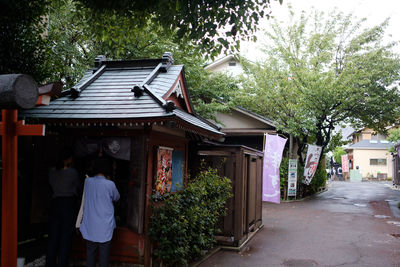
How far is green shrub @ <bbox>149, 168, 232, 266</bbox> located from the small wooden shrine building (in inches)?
11.1

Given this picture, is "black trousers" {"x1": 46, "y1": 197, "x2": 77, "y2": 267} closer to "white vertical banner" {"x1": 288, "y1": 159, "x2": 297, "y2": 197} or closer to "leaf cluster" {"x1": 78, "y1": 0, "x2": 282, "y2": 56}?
"leaf cluster" {"x1": 78, "y1": 0, "x2": 282, "y2": 56}

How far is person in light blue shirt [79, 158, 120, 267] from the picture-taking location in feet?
18.1

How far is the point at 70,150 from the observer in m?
6.24

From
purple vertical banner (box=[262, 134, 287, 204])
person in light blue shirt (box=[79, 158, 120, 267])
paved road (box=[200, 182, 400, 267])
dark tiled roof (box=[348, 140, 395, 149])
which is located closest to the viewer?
person in light blue shirt (box=[79, 158, 120, 267])

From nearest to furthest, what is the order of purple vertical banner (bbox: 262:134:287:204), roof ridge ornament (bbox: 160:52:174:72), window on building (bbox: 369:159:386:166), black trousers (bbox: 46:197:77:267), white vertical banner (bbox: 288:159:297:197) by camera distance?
black trousers (bbox: 46:197:77:267)
roof ridge ornament (bbox: 160:52:174:72)
purple vertical banner (bbox: 262:134:287:204)
white vertical banner (bbox: 288:159:297:197)
window on building (bbox: 369:159:386:166)

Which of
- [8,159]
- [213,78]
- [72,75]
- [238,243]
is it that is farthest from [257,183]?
[213,78]

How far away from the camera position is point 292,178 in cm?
1866

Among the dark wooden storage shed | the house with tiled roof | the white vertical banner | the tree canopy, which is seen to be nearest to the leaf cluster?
the tree canopy

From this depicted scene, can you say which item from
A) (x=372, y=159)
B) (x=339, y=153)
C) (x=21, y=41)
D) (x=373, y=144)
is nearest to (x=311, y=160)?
(x=21, y=41)

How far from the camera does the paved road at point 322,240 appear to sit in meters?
7.71

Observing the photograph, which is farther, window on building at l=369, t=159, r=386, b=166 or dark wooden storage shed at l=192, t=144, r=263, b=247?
window on building at l=369, t=159, r=386, b=166

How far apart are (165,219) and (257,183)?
5.41 m

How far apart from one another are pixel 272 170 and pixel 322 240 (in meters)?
4.51

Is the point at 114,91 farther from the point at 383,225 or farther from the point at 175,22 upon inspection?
the point at 383,225
